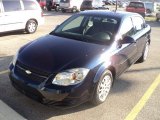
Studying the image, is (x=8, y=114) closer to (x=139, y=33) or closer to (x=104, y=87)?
(x=104, y=87)

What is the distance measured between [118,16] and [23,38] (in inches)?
218

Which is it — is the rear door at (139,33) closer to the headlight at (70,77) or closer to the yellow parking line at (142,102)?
the yellow parking line at (142,102)

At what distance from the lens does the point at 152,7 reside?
39656mm

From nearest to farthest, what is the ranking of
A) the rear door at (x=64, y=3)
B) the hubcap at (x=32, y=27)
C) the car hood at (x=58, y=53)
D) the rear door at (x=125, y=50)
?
1. the car hood at (x=58, y=53)
2. the rear door at (x=125, y=50)
3. the hubcap at (x=32, y=27)
4. the rear door at (x=64, y=3)

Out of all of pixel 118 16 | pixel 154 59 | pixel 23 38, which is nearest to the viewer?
pixel 118 16

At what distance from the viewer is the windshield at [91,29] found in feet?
17.7

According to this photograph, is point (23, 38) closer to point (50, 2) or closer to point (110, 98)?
point (110, 98)

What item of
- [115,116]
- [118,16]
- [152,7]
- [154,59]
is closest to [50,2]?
[152,7]

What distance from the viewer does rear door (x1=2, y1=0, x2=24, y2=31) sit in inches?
415

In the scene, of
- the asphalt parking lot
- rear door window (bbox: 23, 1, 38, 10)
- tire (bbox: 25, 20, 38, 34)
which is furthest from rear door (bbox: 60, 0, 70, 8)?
the asphalt parking lot

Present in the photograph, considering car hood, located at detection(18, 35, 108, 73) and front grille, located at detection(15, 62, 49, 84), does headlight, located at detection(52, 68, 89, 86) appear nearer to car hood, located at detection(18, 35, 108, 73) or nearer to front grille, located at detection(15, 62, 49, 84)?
car hood, located at detection(18, 35, 108, 73)

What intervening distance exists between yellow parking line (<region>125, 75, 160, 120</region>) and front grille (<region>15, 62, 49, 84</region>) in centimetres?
159

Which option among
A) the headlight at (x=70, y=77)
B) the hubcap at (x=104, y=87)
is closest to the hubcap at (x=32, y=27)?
the hubcap at (x=104, y=87)

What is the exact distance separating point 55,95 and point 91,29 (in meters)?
2.08
